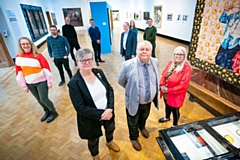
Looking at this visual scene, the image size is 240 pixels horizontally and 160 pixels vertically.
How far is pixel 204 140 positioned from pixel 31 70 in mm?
2435

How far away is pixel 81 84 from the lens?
4.25 feet

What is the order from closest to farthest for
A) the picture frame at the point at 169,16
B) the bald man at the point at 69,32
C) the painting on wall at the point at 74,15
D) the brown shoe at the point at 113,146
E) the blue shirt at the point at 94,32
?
the brown shoe at the point at 113,146
the bald man at the point at 69,32
the blue shirt at the point at 94,32
the picture frame at the point at 169,16
the painting on wall at the point at 74,15

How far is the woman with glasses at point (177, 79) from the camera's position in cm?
182

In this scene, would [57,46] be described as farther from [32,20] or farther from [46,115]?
[32,20]

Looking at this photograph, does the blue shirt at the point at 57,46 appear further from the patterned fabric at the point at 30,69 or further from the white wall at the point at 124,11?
the white wall at the point at 124,11

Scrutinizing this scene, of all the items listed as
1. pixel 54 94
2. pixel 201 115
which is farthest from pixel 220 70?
pixel 54 94

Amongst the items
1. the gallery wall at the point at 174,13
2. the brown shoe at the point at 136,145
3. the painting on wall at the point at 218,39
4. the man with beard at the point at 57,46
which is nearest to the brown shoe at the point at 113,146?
the brown shoe at the point at 136,145

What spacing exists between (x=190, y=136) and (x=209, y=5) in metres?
2.59

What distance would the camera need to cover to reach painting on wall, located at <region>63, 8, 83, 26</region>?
15.2m

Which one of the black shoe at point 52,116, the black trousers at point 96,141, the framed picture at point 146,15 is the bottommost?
the black shoe at point 52,116

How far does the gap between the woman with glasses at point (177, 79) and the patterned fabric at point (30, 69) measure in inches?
75.5

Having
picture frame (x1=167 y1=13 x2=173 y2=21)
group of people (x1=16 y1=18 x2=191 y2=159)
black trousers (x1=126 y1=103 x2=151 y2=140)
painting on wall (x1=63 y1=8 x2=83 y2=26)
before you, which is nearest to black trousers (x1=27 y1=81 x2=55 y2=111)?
group of people (x1=16 y1=18 x2=191 y2=159)

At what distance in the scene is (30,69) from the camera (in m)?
2.13

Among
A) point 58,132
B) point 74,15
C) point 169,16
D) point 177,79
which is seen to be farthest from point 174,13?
point 74,15
